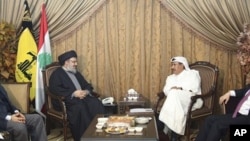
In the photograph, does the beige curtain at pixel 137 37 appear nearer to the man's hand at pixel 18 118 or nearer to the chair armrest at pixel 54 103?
the chair armrest at pixel 54 103

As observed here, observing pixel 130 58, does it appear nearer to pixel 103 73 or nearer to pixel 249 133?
pixel 103 73

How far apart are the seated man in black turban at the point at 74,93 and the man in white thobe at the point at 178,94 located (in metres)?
0.85

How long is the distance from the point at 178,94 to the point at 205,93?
0.38 m

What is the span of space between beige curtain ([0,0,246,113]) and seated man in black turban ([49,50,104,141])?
448mm

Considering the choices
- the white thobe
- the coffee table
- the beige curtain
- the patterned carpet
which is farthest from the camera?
the beige curtain

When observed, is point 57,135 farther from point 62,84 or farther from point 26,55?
point 26,55

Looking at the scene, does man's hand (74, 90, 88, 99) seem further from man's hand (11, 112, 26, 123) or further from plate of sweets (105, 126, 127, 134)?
plate of sweets (105, 126, 127, 134)

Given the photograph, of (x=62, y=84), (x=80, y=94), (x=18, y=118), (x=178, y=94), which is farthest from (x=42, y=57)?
(x=178, y=94)

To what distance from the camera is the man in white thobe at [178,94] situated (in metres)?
Result: 4.67

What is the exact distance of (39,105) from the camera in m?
5.21

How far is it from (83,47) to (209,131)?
7.80ft

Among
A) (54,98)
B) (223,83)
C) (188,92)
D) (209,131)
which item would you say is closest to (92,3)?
(54,98)

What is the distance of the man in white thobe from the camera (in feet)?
15.3

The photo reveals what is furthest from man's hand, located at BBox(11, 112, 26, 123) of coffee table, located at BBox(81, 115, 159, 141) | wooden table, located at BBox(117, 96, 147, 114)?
wooden table, located at BBox(117, 96, 147, 114)
